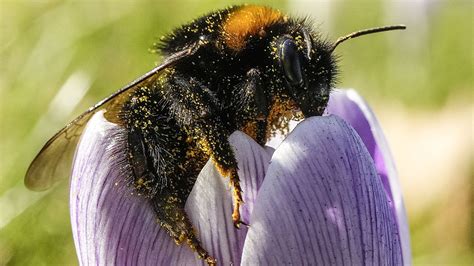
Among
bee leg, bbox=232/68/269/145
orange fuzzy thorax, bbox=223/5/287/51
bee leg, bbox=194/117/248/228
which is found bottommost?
bee leg, bbox=194/117/248/228

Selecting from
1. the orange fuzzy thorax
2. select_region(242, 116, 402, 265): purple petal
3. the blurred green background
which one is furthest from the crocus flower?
the blurred green background

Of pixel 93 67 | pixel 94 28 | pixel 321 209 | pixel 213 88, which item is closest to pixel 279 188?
pixel 321 209

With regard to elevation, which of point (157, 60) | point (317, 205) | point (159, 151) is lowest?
point (317, 205)

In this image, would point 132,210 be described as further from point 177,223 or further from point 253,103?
point 253,103

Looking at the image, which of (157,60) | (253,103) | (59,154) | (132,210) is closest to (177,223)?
(132,210)

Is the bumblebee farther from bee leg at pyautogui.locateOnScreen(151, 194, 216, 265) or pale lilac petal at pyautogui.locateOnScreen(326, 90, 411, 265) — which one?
pale lilac petal at pyautogui.locateOnScreen(326, 90, 411, 265)

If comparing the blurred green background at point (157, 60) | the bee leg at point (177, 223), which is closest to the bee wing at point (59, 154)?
the bee leg at point (177, 223)
